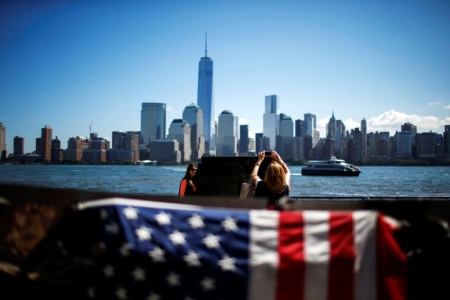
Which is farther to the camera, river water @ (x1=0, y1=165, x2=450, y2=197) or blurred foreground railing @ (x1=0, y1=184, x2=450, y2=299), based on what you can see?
river water @ (x1=0, y1=165, x2=450, y2=197)

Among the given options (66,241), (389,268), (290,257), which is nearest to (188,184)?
(66,241)

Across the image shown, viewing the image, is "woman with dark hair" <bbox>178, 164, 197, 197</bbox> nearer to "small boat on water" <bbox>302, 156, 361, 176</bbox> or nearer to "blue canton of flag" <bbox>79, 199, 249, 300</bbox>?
"blue canton of flag" <bbox>79, 199, 249, 300</bbox>

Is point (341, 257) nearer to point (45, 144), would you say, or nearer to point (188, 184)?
point (188, 184)

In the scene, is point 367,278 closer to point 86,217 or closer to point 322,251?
point 322,251

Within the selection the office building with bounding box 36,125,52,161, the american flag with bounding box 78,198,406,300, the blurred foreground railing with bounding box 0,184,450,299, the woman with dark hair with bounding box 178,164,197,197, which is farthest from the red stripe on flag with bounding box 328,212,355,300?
the office building with bounding box 36,125,52,161

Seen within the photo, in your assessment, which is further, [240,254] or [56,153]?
[56,153]

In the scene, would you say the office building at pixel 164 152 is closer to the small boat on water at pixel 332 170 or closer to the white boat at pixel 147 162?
the white boat at pixel 147 162

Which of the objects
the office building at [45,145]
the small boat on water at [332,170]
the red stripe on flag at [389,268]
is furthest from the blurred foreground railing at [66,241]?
the office building at [45,145]
